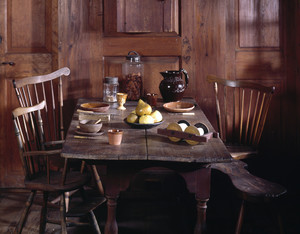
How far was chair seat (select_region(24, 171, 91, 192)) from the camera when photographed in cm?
247

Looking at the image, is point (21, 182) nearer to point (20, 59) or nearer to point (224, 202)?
point (20, 59)

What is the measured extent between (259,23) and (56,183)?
2234 mm

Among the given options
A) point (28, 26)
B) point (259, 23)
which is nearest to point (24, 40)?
point (28, 26)

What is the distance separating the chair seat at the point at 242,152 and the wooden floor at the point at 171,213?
42 centimetres

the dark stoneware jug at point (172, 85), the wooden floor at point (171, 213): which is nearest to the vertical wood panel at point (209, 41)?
the dark stoneware jug at point (172, 85)

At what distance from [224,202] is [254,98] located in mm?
965

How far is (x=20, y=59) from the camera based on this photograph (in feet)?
11.7

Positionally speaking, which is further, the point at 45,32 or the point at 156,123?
the point at 45,32

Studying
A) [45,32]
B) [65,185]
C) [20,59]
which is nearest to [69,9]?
[45,32]

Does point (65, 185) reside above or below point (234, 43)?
below

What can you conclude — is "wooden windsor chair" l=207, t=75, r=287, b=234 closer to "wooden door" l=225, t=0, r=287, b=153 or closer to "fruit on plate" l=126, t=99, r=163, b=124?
"wooden door" l=225, t=0, r=287, b=153

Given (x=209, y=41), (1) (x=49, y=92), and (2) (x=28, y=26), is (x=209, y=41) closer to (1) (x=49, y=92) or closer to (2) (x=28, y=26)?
(1) (x=49, y=92)

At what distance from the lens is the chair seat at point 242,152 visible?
297cm

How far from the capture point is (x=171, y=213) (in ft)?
10.6
